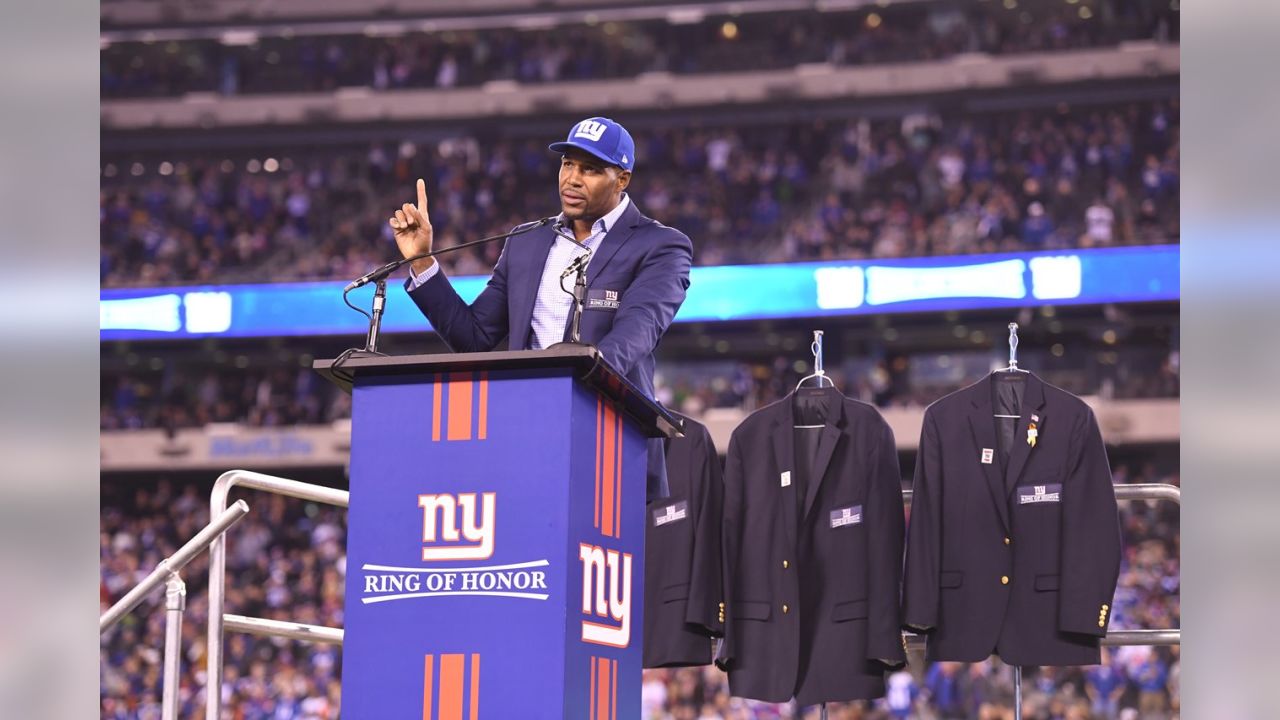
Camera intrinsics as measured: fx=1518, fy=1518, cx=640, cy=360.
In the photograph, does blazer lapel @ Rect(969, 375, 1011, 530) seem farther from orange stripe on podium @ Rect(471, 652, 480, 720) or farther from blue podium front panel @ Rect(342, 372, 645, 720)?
orange stripe on podium @ Rect(471, 652, 480, 720)

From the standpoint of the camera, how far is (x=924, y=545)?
4691 mm

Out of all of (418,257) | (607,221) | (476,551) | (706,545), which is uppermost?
(607,221)

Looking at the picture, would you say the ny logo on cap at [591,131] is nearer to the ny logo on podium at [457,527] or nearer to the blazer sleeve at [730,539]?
→ the ny logo on podium at [457,527]

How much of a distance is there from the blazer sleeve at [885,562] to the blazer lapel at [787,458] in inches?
10.0

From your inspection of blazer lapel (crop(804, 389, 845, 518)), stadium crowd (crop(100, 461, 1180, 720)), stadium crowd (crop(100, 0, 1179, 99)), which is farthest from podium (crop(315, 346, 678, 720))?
stadium crowd (crop(100, 0, 1179, 99))

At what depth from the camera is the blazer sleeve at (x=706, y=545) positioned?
195 inches

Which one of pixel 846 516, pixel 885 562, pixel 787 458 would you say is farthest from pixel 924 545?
pixel 787 458

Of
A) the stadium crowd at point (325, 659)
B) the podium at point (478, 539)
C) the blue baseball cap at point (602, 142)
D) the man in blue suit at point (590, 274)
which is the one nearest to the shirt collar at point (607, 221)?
the man in blue suit at point (590, 274)

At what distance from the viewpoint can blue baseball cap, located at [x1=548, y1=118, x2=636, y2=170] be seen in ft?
10.8

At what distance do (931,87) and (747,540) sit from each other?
21.4 metres

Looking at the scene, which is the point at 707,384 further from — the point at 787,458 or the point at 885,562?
the point at 885,562

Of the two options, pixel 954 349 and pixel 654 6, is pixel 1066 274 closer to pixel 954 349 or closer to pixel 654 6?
pixel 954 349

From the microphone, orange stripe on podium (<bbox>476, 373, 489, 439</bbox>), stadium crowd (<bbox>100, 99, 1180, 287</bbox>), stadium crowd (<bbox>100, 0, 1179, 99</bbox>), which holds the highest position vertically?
stadium crowd (<bbox>100, 0, 1179, 99</bbox>)

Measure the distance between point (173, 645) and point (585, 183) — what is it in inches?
55.3
